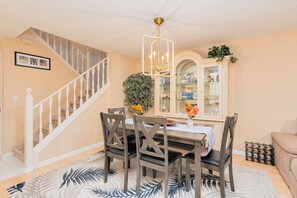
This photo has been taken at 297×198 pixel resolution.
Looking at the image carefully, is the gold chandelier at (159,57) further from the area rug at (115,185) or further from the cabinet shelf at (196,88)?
the area rug at (115,185)

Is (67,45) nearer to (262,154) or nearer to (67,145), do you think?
(67,145)

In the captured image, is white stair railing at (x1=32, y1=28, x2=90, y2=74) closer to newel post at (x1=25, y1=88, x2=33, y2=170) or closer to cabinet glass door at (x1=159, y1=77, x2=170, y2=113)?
newel post at (x1=25, y1=88, x2=33, y2=170)

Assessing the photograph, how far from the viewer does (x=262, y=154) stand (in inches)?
116

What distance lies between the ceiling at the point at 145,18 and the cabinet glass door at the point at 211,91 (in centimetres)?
67

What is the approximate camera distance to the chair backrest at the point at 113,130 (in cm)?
207

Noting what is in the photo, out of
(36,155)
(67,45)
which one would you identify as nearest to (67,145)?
(36,155)

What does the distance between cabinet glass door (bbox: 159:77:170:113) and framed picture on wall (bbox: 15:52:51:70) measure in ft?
9.07

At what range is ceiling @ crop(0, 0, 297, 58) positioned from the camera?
2078 mm

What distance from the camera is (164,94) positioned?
4172 mm

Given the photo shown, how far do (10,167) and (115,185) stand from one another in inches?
77.6

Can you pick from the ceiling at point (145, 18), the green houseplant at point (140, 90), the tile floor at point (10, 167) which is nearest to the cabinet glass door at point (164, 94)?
the green houseplant at point (140, 90)

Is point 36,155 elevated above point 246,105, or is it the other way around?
point 246,105

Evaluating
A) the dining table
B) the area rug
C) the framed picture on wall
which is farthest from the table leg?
the framed picture on wall

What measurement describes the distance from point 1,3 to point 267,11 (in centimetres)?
349
